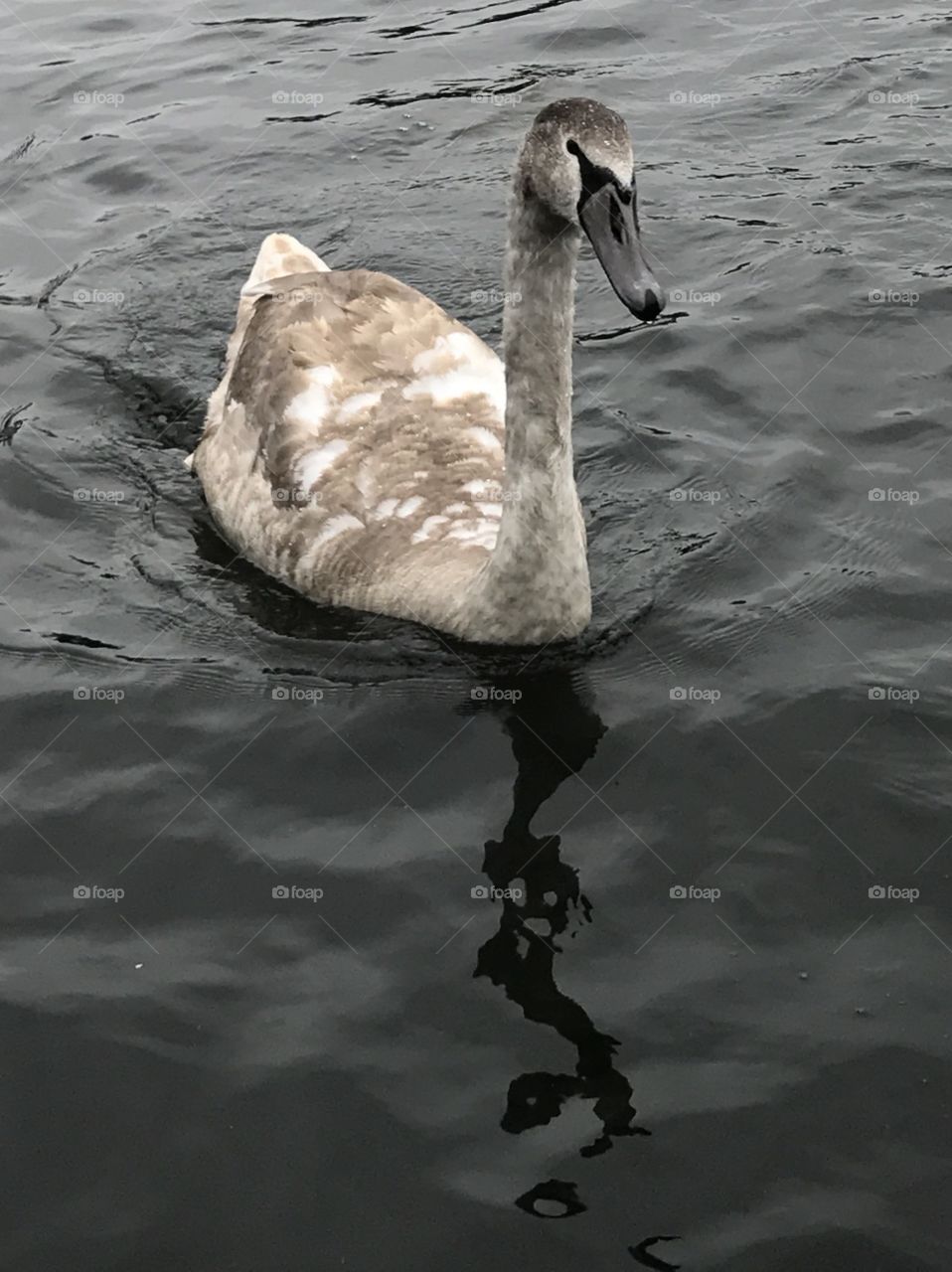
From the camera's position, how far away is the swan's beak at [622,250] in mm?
6848

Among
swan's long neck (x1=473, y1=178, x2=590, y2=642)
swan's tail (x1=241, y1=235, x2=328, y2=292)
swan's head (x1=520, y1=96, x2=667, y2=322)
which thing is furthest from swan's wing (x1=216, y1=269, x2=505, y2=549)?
swan's head (x1=520, y1=96, x2=667, y2=322)

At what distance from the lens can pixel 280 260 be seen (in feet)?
37.0

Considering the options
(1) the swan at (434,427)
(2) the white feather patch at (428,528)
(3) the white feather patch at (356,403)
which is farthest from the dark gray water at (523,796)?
(3) the white feather patch at (356,403)

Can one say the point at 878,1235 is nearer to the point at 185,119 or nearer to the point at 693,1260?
the point at 693,1260

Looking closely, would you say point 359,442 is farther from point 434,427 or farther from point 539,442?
point 539,442

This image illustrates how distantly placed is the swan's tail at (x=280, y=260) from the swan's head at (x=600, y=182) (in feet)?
13.7

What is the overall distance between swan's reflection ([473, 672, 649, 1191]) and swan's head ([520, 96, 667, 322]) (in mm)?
2090

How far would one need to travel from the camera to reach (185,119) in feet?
50.3

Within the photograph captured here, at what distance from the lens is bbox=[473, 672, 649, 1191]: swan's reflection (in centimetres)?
614

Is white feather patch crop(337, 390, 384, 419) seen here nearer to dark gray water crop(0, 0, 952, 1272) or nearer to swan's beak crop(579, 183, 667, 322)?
dark gray water crop(0, 0, 952, 1272)

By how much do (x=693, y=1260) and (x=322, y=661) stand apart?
155 inches

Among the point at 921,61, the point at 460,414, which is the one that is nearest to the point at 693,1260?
the point at 460,414

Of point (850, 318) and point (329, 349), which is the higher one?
point (329, 349)

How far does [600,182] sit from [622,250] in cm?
32
